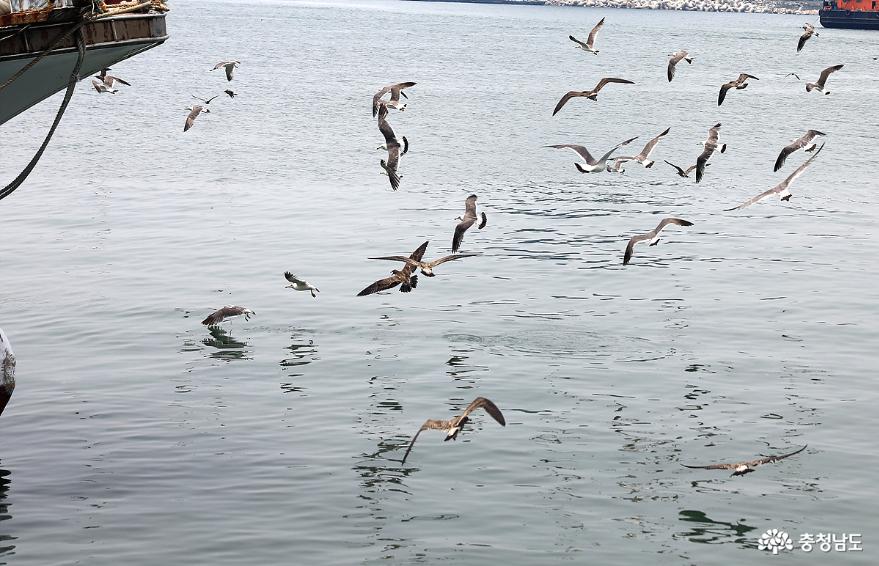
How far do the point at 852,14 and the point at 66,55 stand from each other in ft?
461

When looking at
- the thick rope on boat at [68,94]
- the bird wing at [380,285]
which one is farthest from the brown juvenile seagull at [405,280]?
the thick rope on boat at [68,94]

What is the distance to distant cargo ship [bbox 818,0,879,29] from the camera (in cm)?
14412

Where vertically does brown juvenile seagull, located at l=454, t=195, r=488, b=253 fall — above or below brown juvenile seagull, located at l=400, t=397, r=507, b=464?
below

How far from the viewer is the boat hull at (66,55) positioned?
52.7ft

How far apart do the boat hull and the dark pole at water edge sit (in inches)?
143

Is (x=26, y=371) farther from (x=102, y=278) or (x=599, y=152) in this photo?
(x=599, y=152)

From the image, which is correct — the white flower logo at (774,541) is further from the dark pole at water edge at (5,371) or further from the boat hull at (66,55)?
the boat hull at (66,55)

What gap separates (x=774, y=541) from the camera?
12.5 meters

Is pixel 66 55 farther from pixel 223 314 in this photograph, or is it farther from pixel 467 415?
pixel 467 415

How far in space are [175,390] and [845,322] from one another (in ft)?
37.2

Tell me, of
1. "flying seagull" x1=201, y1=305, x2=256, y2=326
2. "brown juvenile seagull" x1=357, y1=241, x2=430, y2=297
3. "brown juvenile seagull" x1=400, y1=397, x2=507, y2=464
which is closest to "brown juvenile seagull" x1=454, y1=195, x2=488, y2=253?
"brown juvenile seagull" x1=357, y1=241, x2=430, y2=297

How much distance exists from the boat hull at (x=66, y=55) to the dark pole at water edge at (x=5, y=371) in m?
3.62

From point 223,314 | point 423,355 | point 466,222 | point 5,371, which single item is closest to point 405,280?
point 423,355

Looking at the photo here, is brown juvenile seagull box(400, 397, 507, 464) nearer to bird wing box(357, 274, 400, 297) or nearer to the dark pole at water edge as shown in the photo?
bird wing box(357, 274, 400, 297)
